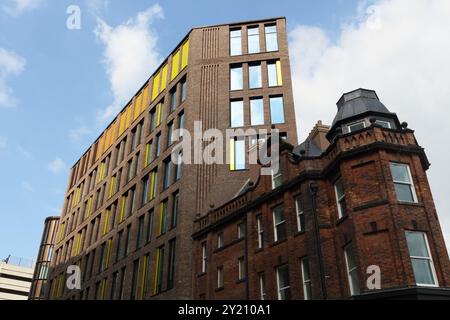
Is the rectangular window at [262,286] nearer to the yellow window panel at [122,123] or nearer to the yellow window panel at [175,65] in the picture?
the yellow window panel at [175,65]

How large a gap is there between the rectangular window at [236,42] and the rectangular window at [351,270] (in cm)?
2650

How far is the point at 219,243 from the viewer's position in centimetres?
2853

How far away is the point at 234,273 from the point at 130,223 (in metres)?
18.1

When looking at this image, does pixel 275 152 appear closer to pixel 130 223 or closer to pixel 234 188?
pixel 234 188

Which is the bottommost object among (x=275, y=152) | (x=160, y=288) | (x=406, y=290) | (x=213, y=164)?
(x=406, y=290)

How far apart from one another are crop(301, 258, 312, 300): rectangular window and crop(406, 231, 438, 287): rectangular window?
5.04 metres

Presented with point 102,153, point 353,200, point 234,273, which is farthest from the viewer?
point 102,153

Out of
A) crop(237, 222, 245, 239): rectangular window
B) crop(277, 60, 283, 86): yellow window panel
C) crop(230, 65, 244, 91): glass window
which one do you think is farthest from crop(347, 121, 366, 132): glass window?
crop(230, 65, 244, 91): glass window

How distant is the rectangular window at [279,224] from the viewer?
79.3 feet

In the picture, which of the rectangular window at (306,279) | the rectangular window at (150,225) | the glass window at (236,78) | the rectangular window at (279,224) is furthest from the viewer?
the glass window at (236,78)

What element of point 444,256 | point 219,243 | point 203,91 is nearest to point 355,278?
point 444,256

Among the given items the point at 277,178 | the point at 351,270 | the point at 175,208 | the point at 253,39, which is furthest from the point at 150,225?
the point at 351,270

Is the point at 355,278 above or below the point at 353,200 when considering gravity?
below

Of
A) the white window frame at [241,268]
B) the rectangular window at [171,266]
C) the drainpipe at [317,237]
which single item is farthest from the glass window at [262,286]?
the rectangular window at [171,266]
